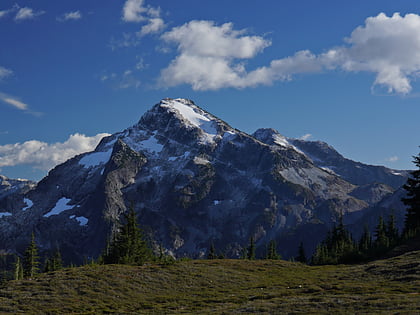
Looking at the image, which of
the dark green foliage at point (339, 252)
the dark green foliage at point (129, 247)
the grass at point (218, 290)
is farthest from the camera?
the dark green foliage at point (129, 247)

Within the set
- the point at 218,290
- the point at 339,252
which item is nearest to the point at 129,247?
the point at 218,290

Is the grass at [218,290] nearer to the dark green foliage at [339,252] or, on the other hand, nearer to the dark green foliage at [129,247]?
the dark green foliage at [339,252]

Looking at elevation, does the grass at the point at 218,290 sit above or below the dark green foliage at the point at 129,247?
below

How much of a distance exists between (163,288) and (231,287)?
9.50 meters

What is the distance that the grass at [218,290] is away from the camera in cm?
3838

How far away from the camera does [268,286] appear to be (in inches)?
2314

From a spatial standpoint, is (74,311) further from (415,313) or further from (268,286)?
(415,313)

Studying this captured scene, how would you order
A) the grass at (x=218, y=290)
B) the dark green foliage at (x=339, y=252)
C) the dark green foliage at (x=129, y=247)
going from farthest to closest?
the dark green foliage at (x=129, y=247) < the dark green foliage at (x=339, y=252) < the grass at (x=218, y=290)

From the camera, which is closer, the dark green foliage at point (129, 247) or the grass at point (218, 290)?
the grass at point (218, 290)

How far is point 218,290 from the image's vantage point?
5825cm

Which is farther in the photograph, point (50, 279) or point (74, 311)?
point (50, 279)

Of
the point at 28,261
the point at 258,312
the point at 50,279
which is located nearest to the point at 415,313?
the point at 258,312

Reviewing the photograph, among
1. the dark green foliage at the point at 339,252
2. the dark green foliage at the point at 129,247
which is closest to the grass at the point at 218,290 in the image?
the dark green foliage at the point at 339,252

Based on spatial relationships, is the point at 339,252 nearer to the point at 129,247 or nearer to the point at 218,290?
the point at 129,247
